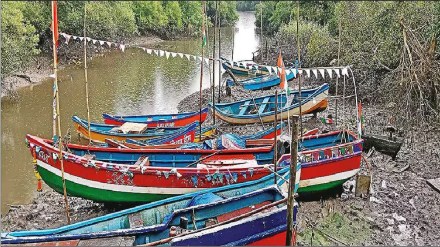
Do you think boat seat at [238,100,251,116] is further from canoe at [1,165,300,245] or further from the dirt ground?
canoe at [1,165,300,245]

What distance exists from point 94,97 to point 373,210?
15.8 m

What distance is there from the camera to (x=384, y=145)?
516 inches

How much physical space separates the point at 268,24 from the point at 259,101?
3372 centimetres

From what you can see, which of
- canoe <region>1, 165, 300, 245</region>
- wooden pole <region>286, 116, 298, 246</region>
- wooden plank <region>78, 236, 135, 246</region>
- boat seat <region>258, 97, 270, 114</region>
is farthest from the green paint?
boat seat <region>258, 97, 270, 114</region>

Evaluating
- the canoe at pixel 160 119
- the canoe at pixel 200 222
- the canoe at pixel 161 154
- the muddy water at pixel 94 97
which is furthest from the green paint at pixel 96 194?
the canoe at pixel 160 119

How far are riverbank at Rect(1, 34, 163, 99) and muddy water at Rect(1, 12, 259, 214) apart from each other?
547 millimetres

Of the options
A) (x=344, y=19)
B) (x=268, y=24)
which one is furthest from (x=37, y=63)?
(x=268, y=24)

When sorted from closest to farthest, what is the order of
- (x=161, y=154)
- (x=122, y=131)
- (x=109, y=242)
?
Result: (x=109, y=242), (x=161, y=154), (x=122, y=131)

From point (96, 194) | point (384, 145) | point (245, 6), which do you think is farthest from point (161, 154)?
point (245, 6)

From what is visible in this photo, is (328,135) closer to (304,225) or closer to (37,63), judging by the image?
(304,225)

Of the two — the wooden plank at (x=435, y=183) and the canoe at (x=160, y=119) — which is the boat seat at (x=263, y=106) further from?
the wooden plank at (x=435, y=183)

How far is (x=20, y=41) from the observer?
2236 cm

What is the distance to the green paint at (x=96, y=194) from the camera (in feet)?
33.8

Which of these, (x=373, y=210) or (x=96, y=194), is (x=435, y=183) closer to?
(x=373, y=210)
